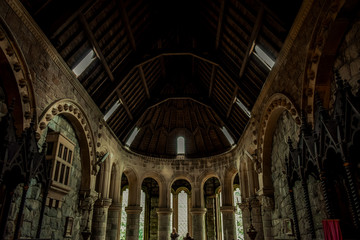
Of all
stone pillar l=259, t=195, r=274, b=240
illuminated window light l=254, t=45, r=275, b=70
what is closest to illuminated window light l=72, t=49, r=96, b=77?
illuminated window light l=254, t=45, r=275, b=70

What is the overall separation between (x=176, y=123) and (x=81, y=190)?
867 cm

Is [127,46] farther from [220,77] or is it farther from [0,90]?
[0,90]

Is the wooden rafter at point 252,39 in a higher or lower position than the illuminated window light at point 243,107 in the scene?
higher

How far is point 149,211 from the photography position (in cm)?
1748

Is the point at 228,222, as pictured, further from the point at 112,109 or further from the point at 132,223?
the point at 112,109

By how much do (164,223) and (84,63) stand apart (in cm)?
982

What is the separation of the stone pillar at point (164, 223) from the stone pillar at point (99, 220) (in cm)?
454

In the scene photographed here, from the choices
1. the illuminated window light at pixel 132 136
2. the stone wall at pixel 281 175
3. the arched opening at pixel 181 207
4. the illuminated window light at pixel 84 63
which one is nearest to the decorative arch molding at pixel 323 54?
the stone wall at pixel 281 175

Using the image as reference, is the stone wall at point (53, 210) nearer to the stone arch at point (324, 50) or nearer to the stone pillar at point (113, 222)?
the stone pillar at point (113, 222)

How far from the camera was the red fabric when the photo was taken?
4.34m

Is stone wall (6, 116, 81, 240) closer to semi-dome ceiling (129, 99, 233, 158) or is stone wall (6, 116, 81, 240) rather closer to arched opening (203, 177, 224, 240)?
semi-dome ceiling (129, 99, 233, 158)

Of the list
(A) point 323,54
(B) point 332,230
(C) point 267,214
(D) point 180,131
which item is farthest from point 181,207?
(A) point 323,54

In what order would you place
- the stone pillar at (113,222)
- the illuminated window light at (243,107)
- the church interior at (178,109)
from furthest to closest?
the stone pillar at (113,222) → the illuminated window light at (243,107) → the church interior at (178,109)

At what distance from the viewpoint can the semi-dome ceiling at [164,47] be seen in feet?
23.6
